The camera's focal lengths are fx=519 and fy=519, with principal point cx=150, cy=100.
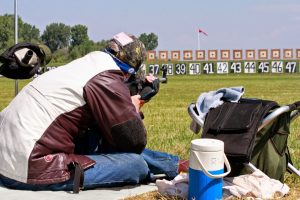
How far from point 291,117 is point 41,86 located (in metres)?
1.79

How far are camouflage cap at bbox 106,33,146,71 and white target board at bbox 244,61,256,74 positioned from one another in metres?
49.6

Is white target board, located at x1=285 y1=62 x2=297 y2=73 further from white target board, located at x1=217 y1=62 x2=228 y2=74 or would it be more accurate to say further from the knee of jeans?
the knee of jeans

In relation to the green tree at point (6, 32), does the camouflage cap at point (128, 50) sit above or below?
below

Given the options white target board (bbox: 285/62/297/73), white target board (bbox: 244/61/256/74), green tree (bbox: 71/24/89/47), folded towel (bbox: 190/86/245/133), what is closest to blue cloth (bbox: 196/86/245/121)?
folded towel (bbox: 190/86/245/133)

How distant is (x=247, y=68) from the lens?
2067 inches

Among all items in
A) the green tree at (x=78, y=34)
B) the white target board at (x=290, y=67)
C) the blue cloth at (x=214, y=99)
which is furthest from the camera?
the green tree at (x=78, y=34)

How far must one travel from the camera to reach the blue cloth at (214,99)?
3736 mm

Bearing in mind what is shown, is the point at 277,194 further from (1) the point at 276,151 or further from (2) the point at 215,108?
(2) the point at 215,108

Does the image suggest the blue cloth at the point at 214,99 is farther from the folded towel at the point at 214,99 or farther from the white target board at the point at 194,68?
the white target board at the point at 194,68

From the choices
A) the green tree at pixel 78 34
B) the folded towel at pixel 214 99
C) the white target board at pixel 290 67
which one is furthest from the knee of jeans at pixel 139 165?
the green tree at pixel 78 34

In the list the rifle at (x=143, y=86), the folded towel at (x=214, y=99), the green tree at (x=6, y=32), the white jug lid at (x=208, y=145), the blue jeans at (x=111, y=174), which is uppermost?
the green tree at (x=6, y=32)

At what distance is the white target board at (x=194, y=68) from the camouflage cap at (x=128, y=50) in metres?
49.1

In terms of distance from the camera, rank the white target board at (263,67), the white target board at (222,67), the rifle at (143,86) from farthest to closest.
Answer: the white target board at (222,67) < the white target board at (263,67) < the rifle at (143,86)

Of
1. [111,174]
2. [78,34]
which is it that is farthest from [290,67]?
[78,34]
